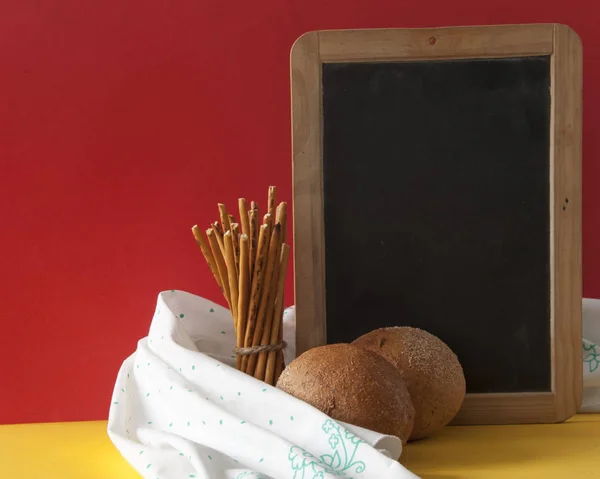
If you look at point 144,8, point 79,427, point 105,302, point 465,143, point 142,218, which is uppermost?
point 144,8

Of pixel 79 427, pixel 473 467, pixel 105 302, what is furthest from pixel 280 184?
pixel 473 467

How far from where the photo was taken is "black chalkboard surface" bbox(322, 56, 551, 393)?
1.21 meters

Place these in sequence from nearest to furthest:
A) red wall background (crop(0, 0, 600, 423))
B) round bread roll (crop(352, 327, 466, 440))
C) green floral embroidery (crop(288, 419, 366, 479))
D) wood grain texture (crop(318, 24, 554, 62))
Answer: green floral embroidery (crop(288, 419, 366, 479)) → round bread roll (crop(352, 327, 466, 440)) → wood grain texture (crop(318, 24, 554, 62)) → red wall background (crop(0, 0, 600, 423))

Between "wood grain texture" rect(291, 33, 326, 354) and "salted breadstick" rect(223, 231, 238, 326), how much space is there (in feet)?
0.35

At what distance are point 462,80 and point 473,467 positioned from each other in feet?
1.90

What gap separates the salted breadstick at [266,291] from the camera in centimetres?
115

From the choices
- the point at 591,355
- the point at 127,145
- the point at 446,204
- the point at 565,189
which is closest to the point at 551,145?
the point at 565,189

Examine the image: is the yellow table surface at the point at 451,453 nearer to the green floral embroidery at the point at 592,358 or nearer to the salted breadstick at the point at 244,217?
the green floral embroidery at the point at 592,358

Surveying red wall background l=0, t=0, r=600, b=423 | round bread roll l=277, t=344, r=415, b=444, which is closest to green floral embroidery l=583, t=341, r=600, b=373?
red wall background l=0, t=0, r=600, b=423

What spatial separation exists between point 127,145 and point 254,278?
18.5 inches

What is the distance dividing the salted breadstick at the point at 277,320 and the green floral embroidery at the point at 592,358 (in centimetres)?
53

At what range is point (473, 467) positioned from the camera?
988 millimetres

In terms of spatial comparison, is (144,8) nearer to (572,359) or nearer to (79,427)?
(79,427)

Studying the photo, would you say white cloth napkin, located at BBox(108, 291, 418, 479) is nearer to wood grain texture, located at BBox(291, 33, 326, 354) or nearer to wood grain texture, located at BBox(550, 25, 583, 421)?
wood grain texture, located at BBox(291, 33, 326, 354)
